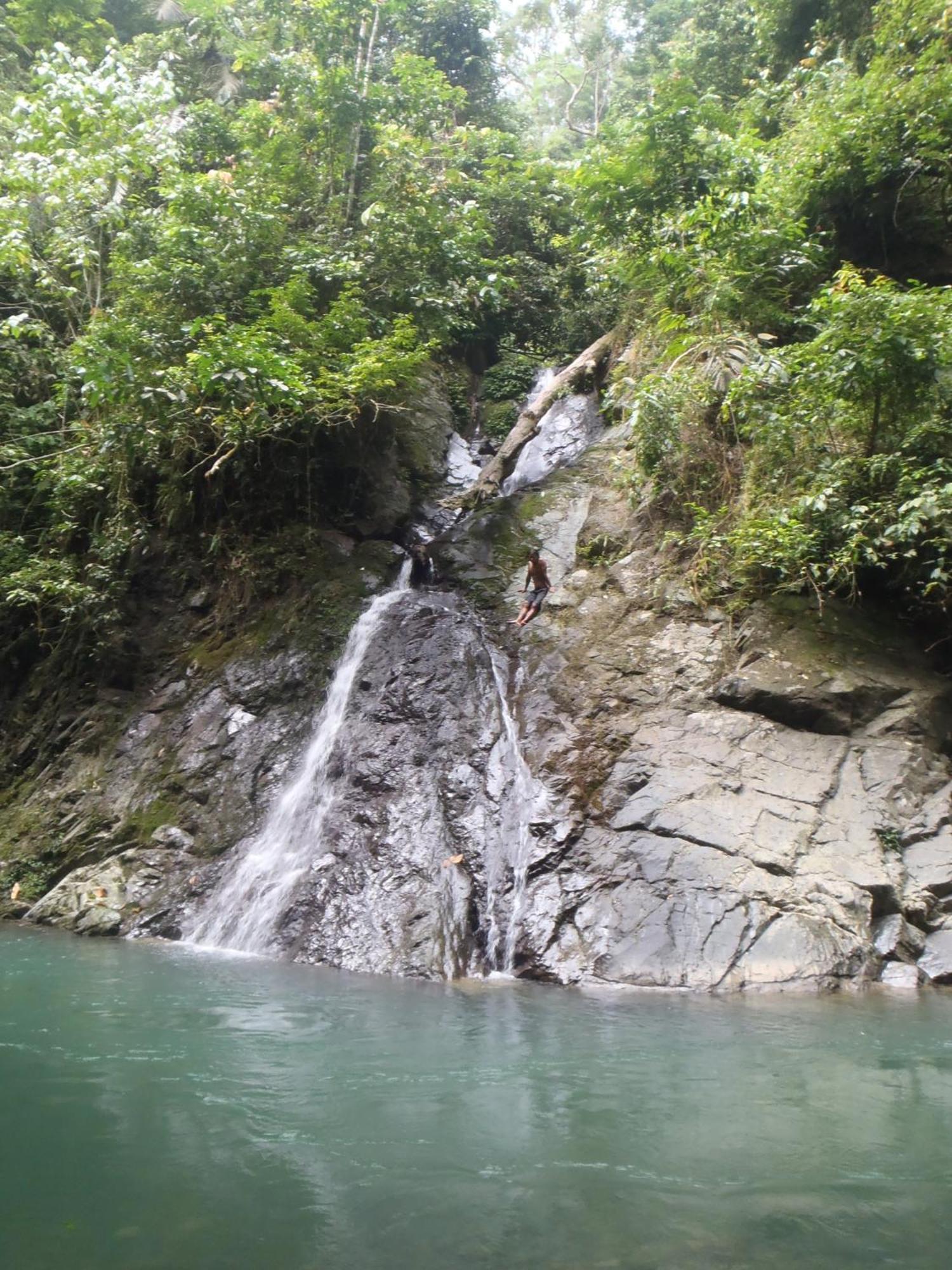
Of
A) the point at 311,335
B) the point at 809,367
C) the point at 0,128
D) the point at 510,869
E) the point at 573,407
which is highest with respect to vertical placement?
the point at 0,128

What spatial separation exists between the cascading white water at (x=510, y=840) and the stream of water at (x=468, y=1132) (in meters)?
1.26

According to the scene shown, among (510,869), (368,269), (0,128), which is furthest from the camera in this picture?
(0,128)

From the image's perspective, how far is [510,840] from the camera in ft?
24.7

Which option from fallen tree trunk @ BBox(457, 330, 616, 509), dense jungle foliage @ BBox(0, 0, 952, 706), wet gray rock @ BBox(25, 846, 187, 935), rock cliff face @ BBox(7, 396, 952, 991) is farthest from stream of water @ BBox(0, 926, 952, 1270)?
fallen tree trunk @ BBox(457, 330, 616, 509)

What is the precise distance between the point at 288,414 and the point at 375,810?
5.58 metres

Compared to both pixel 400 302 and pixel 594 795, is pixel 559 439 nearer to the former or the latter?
pixel 400 302

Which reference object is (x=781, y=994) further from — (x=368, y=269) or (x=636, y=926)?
(x=368, y=269)

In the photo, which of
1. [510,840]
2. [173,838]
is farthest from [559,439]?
[173,838]

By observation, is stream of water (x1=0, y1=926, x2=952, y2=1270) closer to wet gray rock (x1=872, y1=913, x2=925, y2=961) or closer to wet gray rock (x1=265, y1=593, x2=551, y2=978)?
wet gray rock (x1=872, y1=913, x2=925, y2=961)

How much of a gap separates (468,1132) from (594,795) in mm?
4531

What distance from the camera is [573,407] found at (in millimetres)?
14297

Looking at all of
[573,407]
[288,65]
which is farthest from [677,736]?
[288,65]

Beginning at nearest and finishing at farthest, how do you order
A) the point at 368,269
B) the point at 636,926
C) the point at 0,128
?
the point at 636,926 → the point at 368,269 → the point at 0,128

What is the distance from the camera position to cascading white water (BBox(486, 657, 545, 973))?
684 centimetres
